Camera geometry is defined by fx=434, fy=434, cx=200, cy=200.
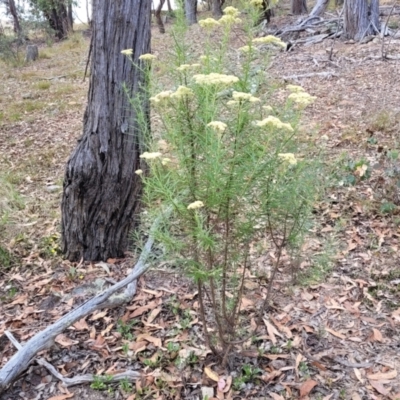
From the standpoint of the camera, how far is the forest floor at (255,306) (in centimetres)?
213

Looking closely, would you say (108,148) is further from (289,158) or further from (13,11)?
(13,11)

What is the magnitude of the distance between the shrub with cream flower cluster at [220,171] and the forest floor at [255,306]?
35 centimetres

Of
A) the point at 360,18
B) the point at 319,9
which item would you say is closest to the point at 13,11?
the point at 319,9

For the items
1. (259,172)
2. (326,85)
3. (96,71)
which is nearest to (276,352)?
(259,172)

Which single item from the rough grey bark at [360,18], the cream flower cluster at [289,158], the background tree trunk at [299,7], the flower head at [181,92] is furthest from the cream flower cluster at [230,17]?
the background tree trunk at [299,7]

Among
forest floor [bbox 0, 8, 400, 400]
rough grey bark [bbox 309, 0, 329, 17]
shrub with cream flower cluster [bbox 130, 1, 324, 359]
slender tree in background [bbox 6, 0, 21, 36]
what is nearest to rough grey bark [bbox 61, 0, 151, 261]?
forest floor [bbox 0, 8, 400, 400]

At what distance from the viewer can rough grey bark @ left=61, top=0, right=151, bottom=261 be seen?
8.48ft

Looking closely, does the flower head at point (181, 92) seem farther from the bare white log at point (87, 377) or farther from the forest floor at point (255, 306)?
the bare white log at point (87, 377)

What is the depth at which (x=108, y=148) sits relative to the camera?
8.96 ft

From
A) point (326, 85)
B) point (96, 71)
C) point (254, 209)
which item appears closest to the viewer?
point (254, 209)

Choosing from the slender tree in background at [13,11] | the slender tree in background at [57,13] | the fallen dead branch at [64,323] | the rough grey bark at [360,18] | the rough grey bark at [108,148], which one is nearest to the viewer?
the fallen dead branch at [64,323]

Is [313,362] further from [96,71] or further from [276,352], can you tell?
[96,71]

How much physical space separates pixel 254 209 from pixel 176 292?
3.80 ft

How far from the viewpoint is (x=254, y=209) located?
1.76 m
